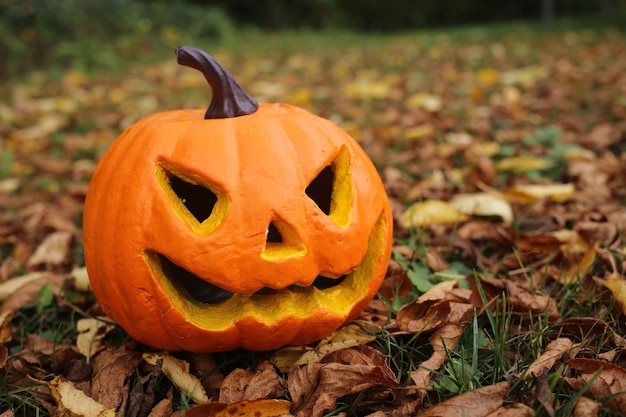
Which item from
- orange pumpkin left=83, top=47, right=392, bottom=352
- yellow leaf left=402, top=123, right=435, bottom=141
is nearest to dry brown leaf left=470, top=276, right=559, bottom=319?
orange pumpkin left=83, top=47, right=392, bottom=352

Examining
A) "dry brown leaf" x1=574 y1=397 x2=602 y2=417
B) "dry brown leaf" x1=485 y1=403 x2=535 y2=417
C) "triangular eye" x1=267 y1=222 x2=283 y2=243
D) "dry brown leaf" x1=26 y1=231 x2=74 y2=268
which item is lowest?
"dry brown leaf" x1=26 y1=231 x2=74 y2=268

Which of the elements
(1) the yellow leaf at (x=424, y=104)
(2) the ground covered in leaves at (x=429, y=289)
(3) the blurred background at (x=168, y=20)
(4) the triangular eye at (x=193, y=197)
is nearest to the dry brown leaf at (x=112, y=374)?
(2) the ground covered in leaves at (x=429, y=289)

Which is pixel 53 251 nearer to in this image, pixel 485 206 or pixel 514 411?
pixel 485 206

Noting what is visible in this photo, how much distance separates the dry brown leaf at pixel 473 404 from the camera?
4.13 feet

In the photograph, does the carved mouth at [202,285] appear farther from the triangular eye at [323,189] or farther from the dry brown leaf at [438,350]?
the dry brown leaf at [438,350]

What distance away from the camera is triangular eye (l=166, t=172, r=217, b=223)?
162 cm

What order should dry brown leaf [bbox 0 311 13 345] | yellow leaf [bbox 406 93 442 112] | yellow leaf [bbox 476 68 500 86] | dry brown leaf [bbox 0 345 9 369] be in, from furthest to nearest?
yellow leaf [bbox 476 68 500 86] → yellow leaf [bbox 406 93 442 112] → dry brown leaf [bbox 0 311 13 345] → dry brown leaf [bbox 0 345 9 369]

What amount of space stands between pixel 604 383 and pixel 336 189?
0.82 m

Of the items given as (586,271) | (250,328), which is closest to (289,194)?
(250,328)

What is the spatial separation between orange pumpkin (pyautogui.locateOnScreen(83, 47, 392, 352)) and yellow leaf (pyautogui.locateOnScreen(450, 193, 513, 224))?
0.85 meters

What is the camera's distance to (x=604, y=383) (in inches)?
51.4

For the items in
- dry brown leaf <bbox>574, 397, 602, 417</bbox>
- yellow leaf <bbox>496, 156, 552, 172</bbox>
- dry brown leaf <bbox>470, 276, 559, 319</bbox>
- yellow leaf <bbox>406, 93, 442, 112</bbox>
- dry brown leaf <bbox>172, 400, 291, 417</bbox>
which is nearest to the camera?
dry brown leaf <bbox>574, 397, 602, 417</bbox>

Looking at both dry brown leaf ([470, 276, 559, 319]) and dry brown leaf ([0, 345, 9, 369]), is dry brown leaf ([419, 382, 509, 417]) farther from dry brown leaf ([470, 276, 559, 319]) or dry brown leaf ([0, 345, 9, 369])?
dry brown leaf ([0, 345, 9, 369])

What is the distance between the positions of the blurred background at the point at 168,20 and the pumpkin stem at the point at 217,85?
6281 mm
